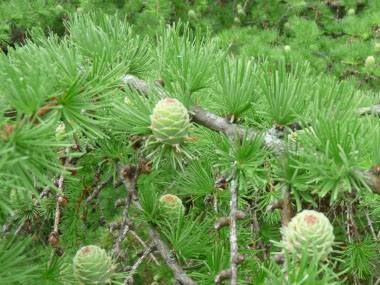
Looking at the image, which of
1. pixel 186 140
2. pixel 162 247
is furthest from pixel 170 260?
pixel 186 140

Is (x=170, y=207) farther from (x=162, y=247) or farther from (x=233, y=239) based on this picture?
(x=233, y=239)

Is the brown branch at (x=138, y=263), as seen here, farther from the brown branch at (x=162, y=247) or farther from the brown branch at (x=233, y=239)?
the brown branch at (x=233, y=239)

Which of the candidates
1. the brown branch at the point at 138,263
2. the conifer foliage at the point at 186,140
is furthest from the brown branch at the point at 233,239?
the brown branch at the point at 138,263

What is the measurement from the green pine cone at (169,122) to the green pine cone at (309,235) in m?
0.21

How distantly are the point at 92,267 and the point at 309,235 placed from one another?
0.38m

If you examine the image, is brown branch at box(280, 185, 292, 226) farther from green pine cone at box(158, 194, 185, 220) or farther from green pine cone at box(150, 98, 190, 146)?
green pine cone at box(158, 194, 185, 220)

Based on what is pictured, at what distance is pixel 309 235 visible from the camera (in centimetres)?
47

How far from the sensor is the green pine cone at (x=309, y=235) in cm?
47

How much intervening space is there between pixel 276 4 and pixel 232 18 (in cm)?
37

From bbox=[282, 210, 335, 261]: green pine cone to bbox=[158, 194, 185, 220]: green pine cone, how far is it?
1.23 ft

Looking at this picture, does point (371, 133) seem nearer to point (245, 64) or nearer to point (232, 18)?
point (245, 64)

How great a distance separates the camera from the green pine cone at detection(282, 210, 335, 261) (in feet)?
1.55

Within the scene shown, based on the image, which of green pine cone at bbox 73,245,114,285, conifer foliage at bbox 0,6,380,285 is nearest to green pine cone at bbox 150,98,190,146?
conifer foliage at bbox 0,6,380,285

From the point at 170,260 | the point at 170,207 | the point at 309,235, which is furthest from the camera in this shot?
the point at 170,207
